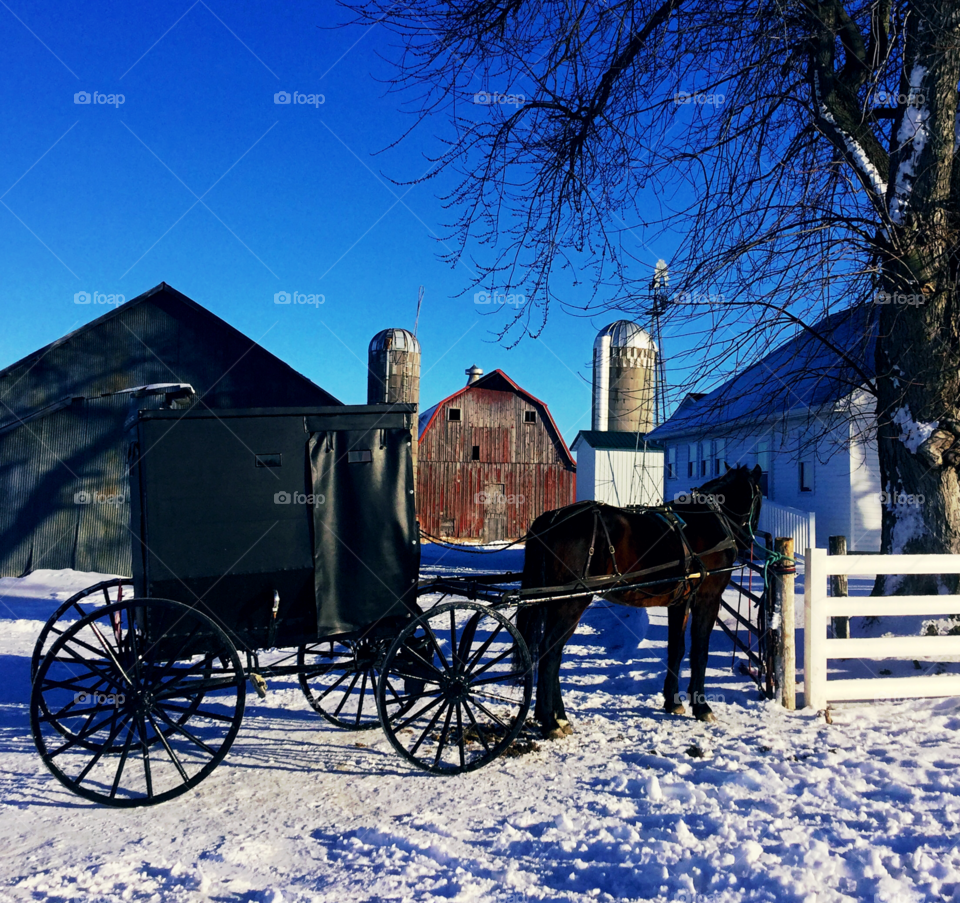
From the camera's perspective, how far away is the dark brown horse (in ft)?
18.3

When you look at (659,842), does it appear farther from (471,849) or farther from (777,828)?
(471,849)

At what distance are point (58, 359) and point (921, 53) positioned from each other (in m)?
16.8

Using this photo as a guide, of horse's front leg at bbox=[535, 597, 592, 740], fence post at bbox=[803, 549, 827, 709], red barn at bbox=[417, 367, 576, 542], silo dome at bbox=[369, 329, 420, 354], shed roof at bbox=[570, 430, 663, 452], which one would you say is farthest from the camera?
shed roof at bbox=[570, 430, 663, 452]

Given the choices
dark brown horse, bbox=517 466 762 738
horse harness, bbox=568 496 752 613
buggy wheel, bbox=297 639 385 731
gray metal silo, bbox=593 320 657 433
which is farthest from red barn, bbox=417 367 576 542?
horse harness, bbox=568 496 752 613

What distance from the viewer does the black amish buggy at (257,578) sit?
450 centimetres

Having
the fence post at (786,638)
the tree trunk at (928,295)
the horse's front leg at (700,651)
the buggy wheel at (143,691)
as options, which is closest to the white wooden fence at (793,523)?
the tree trunk at (928,295)

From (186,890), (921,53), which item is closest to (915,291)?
(921,53)

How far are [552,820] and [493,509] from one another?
24824 millimetres

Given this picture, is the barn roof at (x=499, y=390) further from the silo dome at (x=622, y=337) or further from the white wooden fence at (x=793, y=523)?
the white wooden fence at (x=793, y=523)

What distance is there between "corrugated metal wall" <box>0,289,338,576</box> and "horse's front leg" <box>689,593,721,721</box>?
39.2 feet

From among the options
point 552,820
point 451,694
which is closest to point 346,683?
point 451,694

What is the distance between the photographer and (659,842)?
141 inches

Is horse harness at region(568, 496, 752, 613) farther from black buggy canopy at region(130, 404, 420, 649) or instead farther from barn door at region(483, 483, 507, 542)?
barn door at region(483, 483, 507, 542)

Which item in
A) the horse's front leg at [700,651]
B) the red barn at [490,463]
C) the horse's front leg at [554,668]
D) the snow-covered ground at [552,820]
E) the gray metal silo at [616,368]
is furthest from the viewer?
the gray metal silo at [616,368]
